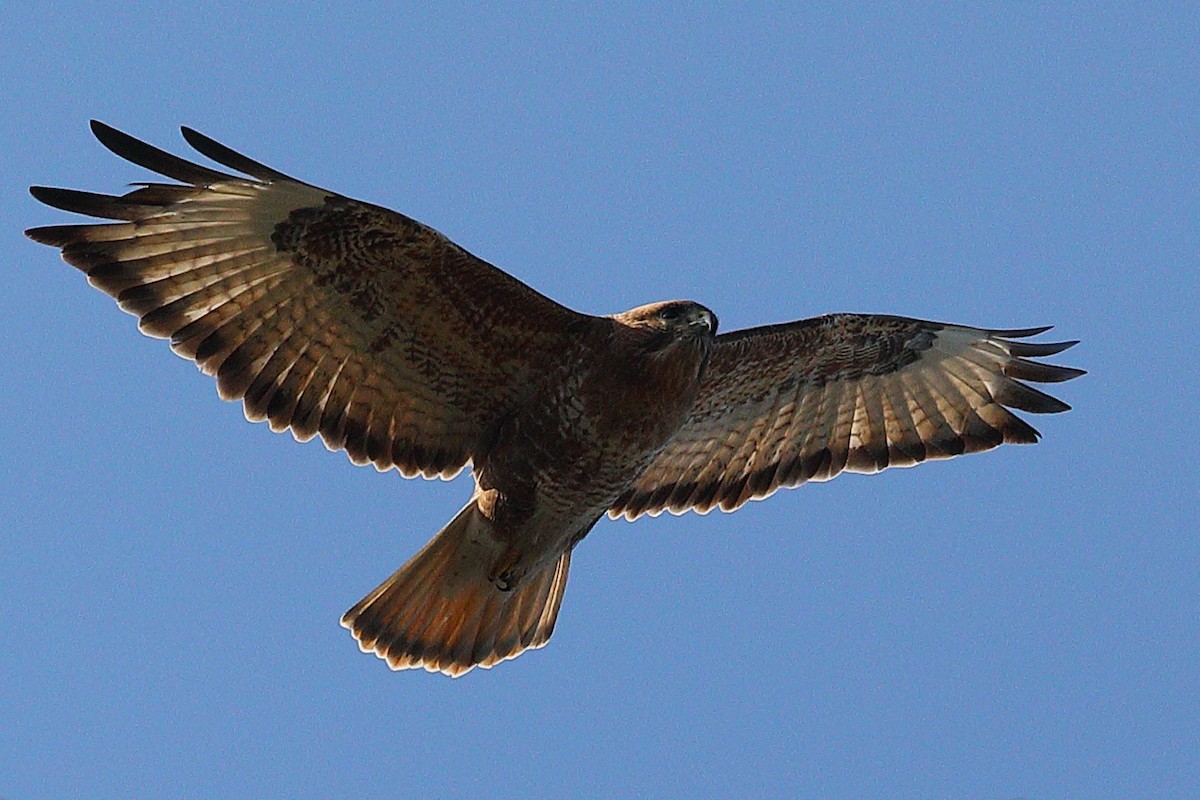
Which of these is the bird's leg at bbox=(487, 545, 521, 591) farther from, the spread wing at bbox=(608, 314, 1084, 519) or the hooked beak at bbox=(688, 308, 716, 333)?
the hooked beak at bbox=(688, 308, 716, 333)

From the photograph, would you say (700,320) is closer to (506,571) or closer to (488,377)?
(488,377)

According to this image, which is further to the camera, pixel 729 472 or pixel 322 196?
pixel 729 472

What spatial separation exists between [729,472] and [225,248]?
10.8ft

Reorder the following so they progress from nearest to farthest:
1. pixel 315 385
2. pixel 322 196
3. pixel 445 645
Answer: pixel 322 196, pixel 315 385, pixel 445 645

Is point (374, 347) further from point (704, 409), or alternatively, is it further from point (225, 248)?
point (704, 409)

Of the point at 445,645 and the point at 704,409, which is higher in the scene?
the point at 704,409

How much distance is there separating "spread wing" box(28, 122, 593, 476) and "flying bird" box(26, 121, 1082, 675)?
11mm

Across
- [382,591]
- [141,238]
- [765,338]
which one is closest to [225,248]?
[141,238]

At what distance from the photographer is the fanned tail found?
962cm

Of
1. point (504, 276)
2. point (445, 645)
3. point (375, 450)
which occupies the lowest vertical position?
point (445, 645)

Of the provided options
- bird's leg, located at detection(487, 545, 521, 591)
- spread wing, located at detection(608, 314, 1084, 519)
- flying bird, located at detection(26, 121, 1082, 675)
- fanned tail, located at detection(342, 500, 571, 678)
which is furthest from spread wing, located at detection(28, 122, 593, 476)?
spread wing, located at detection(608, 314, 1084, 519)

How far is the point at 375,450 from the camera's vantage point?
945 centimetres

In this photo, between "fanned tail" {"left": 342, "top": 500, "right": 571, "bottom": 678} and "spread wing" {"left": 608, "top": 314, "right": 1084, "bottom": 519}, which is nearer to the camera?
"fanned tail" {"left": 342, "top": 500, "right": 571, "bottom": 678}

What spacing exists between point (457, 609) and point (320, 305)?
1886mm
